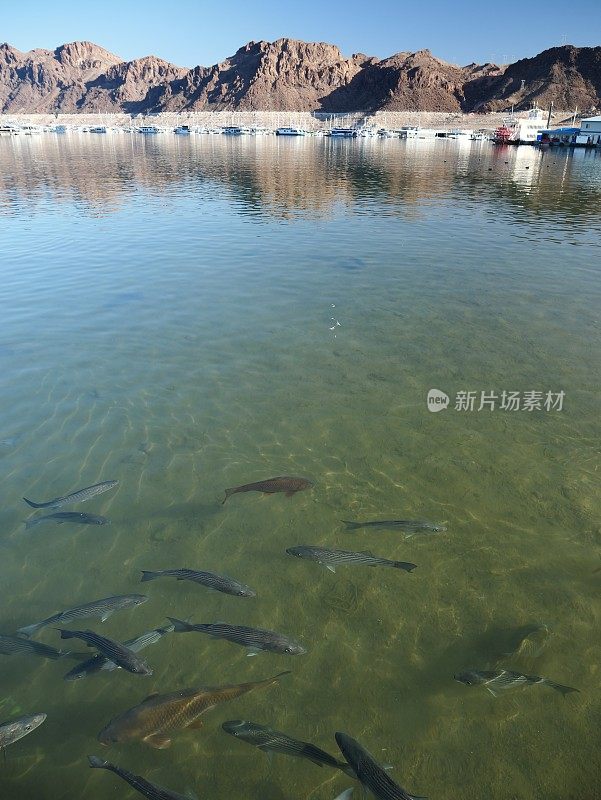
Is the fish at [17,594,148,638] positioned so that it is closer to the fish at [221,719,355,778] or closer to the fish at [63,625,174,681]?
the fish at [63,625,174,681]

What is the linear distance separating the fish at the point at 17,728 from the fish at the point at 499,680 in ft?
14.8

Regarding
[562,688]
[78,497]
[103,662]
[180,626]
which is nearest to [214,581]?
[180,626]

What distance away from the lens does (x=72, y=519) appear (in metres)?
7.79

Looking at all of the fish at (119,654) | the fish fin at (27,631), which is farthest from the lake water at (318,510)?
the fish at (119,654)

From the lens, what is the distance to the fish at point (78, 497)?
7.97 metres

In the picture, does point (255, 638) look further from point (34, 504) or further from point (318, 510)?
point (34, 504)

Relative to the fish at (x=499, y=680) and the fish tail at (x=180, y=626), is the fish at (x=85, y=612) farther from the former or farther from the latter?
the fish at (x=499, y=680)

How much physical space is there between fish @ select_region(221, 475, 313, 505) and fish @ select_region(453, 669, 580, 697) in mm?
3780

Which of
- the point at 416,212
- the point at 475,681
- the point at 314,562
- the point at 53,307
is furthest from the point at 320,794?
the point at 416,212

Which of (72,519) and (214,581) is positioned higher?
(214,581)

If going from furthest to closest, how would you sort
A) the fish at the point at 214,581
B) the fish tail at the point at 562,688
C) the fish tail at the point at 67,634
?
the fish at the point at 214,581
the fish tail at the point at 67,634
the fish tail at the point at 562,688

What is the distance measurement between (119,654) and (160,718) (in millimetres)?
852

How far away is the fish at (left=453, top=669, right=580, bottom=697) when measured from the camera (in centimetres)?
549

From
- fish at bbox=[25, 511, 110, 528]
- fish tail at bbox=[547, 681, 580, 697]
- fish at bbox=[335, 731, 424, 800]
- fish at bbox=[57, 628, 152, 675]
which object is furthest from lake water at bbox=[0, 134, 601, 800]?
fish at bbox=[335, 731, 424, 800]
